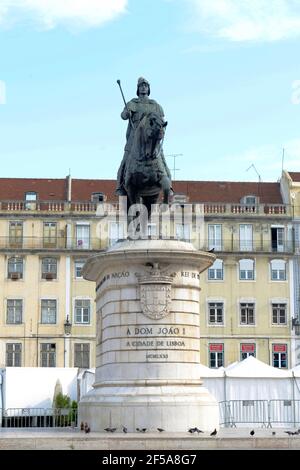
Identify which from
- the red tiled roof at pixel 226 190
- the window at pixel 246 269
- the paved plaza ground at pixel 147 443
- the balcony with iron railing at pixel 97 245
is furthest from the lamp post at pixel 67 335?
the paved plaza ground at pixel 147 443

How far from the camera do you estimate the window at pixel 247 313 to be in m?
61.7

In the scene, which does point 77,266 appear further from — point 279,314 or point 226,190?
point 279,314

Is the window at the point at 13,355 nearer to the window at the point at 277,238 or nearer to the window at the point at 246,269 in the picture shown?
the window at the point at 246,269

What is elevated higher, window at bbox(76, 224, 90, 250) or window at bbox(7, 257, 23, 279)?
window at bbox(76, 224, 90, 250)

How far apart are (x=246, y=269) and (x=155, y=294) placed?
A: 4210cm

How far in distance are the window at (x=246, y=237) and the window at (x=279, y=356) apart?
696 cm

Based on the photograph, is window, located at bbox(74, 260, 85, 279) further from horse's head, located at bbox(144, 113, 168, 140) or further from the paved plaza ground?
the paved plaza ground

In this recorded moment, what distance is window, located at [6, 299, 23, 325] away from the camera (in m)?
60.4

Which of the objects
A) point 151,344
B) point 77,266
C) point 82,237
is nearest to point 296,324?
point 77,266

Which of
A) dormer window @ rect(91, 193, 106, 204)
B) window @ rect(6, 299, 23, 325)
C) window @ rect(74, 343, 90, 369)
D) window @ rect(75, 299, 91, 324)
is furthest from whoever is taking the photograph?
dormer window @ rect(91, 193, 106, 204)

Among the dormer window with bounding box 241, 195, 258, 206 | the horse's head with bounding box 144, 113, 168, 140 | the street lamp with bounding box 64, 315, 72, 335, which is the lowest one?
the street lamp with bounding box 64, 315, 72, 335

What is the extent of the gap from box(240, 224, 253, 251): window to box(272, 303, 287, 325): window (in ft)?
14.3

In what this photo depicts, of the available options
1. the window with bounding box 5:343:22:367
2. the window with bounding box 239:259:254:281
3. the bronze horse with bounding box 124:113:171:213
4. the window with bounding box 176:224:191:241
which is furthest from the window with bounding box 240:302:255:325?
the bronze horse with bounding box 124:113:171:213
